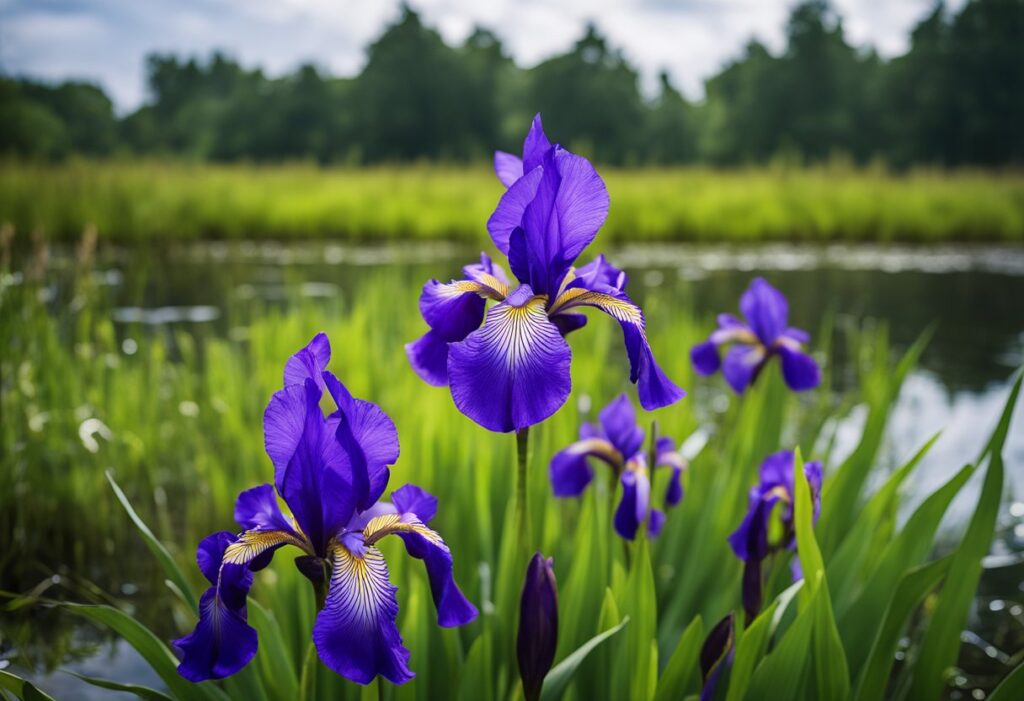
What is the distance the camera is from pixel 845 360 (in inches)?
236

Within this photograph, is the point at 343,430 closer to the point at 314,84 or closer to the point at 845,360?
the point at 845,360

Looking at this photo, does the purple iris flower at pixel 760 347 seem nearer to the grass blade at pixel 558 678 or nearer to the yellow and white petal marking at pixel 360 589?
the grass blade at pixel 558 678

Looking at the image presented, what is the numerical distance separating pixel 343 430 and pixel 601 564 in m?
0.77

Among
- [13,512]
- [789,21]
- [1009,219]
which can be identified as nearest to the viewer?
[13,512]

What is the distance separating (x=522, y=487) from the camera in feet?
4.03

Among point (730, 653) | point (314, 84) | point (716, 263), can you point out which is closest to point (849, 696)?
point (730, 653)

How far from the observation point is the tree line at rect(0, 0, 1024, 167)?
115ft

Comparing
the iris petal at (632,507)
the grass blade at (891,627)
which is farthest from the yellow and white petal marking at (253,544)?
the grass blade at (891,627)

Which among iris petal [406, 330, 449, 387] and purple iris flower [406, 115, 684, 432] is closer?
purple iris flower [406, 115, 684, 432]

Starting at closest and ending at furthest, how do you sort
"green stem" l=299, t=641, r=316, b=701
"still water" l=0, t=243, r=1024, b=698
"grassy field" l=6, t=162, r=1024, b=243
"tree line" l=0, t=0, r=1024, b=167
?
"green stem" l=299, t=641, r=316, b=701
"still water" l=0, t=243, r=1024, b=698
"grassy field" l=6, t=162, r=1024, b=243
"tree line" l=0, t=0, r=1024, b=167

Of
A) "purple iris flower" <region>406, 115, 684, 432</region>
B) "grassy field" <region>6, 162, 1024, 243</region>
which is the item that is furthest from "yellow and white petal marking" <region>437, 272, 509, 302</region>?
"grassy field" <region>6, 162, 1024, 243</region>

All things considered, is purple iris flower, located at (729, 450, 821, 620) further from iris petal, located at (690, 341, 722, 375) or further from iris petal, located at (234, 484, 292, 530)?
iris petal, located at (234, 484, 292, 530)

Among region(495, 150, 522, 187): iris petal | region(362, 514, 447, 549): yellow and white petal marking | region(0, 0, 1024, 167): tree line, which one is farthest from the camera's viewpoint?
region(0, 0, 1024, 167): tree line

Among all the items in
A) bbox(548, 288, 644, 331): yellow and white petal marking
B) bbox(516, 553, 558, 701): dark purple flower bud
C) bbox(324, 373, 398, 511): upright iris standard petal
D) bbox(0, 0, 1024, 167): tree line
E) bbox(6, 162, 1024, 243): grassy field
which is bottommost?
bbox(516, 553, 558, 701): dark purple flower bud
